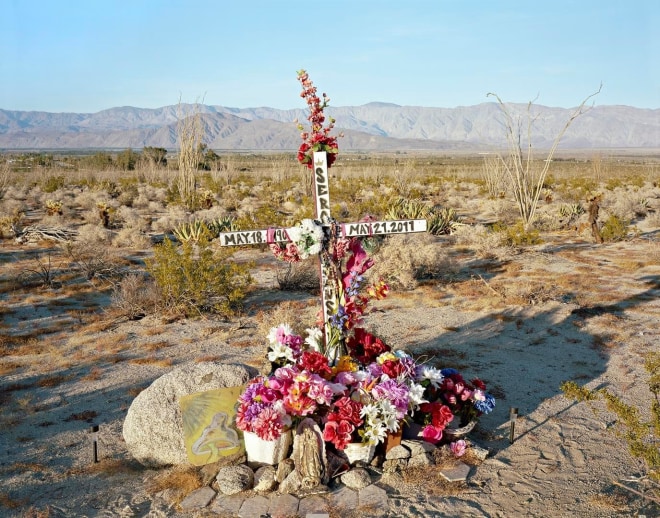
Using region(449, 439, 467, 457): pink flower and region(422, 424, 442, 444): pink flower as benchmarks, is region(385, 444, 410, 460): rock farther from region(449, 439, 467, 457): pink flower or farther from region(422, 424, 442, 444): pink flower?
region(449, 439, 467, 457): pink flower

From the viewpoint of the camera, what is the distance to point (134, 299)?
995 cm

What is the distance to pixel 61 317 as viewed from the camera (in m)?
9.84

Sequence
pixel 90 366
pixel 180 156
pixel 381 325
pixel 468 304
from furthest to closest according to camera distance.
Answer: pixel 180 156
pixel 468 304
pixel 381 325
pixel 90 366

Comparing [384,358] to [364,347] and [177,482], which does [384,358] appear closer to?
[364,347]

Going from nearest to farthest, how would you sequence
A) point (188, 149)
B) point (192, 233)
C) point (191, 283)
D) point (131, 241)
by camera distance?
point (191, 283), point (192, 233), point (131, 241), point (188, 149)

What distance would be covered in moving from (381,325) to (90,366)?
4436mm

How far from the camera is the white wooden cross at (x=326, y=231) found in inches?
210

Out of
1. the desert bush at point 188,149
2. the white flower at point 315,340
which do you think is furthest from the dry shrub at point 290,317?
the desert bush at point 188,149

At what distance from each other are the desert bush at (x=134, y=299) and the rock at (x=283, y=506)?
6.24 metres

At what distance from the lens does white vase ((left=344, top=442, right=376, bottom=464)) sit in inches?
185

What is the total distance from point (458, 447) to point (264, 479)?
173cm

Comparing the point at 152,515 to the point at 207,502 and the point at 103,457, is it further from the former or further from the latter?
the point at 103,457

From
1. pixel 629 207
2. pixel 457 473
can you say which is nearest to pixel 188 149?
pixel 629 207

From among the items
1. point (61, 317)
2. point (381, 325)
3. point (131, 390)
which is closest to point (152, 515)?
point (131, 390)
